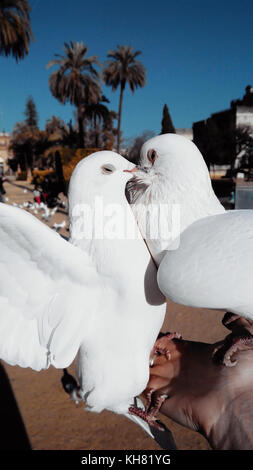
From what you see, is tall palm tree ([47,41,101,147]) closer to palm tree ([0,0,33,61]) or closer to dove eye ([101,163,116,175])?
palm tree ([0,0,33,61])

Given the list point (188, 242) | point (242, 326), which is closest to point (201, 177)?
point (188, 242)

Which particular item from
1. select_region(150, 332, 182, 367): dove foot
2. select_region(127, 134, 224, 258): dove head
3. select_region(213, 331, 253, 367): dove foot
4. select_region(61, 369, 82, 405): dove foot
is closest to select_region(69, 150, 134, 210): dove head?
select_region(127, 134, 224, 258): dove head

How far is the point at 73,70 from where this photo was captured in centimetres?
2205

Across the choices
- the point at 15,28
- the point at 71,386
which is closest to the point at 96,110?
the point at 15,28

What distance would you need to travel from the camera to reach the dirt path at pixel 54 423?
2900 mm

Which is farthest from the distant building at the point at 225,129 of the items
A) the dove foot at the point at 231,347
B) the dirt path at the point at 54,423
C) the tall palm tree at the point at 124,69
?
the dove foot at the point at 231,347

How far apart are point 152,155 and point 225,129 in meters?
33.8

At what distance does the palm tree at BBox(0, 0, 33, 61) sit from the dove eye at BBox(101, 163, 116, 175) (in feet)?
50.2

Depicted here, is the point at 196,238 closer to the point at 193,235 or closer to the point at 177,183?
the point at 193,235

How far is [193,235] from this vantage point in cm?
123

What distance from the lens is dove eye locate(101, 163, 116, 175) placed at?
1.43m
